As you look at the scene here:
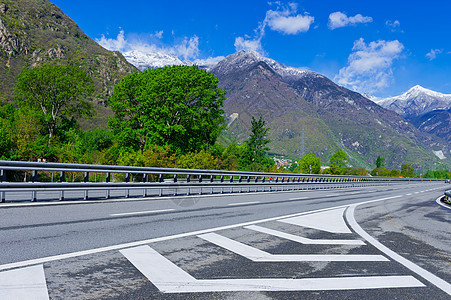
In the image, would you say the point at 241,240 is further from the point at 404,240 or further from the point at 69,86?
the point at 69,86

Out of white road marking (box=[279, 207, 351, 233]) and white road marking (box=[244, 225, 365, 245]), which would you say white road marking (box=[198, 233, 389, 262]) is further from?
white road marking (box=[279, 207, 351, 233])

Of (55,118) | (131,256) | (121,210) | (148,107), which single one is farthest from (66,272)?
(55,118)

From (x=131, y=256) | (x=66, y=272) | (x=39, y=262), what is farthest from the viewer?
(x=131, y=256)

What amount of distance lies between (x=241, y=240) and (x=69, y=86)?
4411cm

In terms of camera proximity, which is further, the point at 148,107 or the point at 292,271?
the point at 148,107

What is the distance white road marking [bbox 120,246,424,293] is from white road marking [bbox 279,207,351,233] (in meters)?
3.57

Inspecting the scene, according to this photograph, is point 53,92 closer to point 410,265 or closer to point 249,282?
point 249,282

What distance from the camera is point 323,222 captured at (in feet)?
28.7

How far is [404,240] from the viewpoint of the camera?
6.74m

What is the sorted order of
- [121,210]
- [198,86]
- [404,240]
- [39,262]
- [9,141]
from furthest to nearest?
[198,86]
[9,141]
[121,210]
[404,240]
[39,262]

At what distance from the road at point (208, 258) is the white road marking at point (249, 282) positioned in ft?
0.04

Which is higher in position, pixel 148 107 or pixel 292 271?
pixel 148 107

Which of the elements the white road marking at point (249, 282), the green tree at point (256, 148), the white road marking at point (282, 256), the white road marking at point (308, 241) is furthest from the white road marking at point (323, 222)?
the green tree at point (256, 148)

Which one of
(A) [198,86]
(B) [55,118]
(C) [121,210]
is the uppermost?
(A) [198,86]
